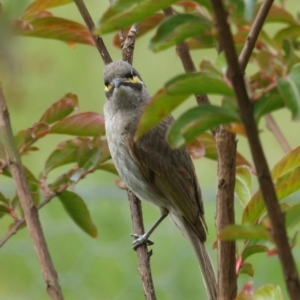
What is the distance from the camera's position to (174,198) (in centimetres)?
330

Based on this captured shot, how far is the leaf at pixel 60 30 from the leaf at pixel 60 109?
19 cm

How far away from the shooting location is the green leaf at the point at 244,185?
1.74 meters

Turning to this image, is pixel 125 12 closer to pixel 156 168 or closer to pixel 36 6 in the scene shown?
pixel 36 6

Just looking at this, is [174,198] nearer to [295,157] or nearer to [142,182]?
[142,182]

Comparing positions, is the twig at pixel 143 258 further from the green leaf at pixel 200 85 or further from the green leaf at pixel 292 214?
the green leaf at pixel 200 85

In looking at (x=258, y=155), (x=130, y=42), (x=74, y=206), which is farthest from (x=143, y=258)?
(x=258, y=155)

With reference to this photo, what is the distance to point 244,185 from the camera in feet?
5.74

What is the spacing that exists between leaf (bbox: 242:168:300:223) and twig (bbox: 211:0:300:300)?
52 cm

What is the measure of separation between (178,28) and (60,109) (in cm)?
128

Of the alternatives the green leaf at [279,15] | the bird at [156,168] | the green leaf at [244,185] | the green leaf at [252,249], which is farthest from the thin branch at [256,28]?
the bird at [156,168]

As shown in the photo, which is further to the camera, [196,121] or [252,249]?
[252,249]

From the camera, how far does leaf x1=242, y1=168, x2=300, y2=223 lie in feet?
4.61

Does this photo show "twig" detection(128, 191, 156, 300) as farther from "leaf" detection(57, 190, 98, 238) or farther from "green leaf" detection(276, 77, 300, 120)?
"green leaf" detection(276, 77, 300, 120)

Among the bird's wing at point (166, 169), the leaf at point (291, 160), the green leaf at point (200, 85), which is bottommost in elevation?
the green leaf at point (200, 85)
